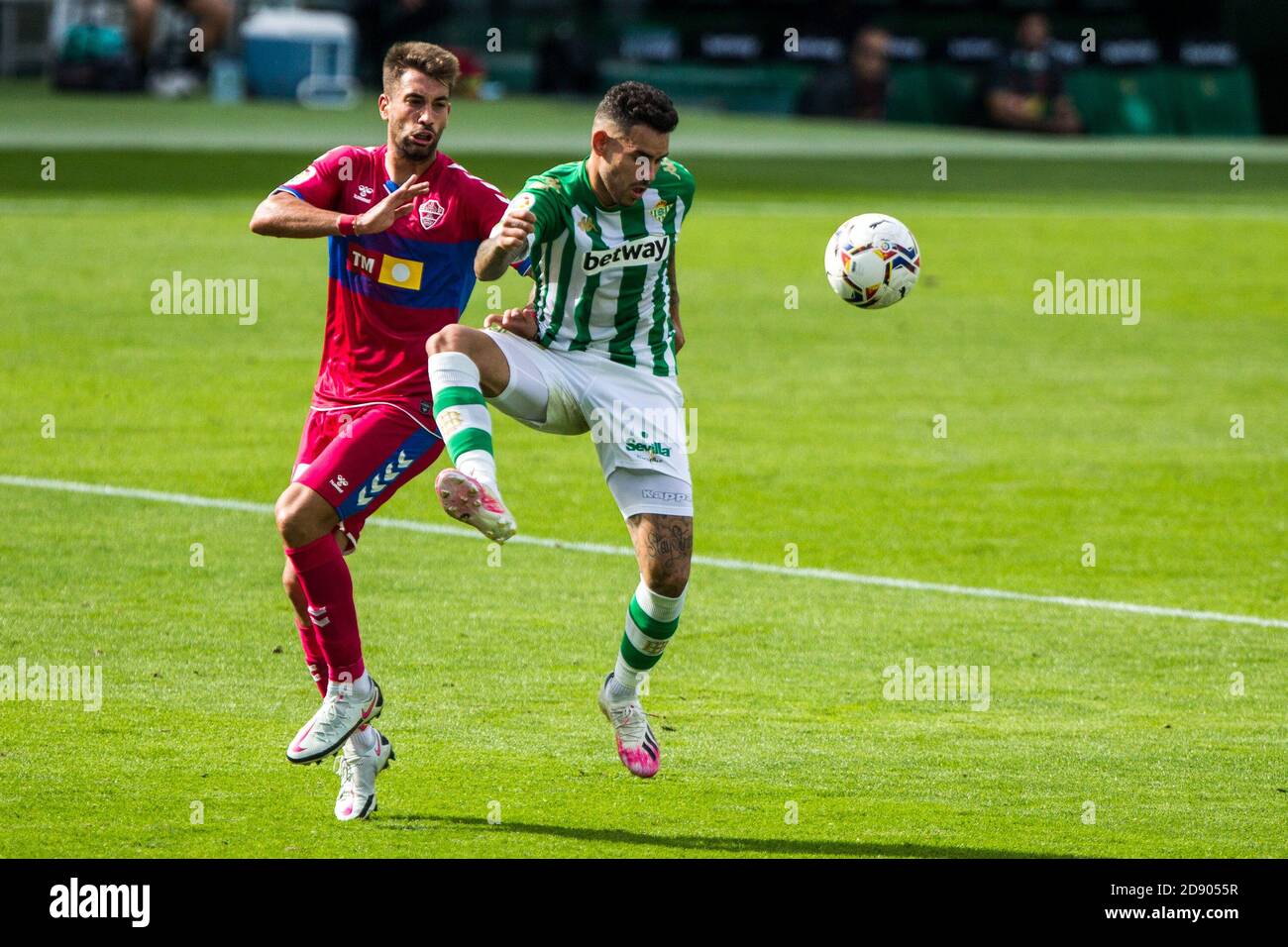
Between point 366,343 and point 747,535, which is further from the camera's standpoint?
point 747,535

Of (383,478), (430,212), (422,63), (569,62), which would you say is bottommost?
(383,478)

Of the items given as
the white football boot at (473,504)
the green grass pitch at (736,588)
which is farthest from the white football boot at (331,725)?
the white football boot at (473,504)

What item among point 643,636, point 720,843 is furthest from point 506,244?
point 720,843

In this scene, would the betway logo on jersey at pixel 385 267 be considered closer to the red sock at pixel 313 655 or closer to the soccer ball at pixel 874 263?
the red sock at pixel 313 655

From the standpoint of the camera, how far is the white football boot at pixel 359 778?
6828 mm

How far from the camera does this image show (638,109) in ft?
22.7

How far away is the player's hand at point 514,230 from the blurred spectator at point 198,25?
97.6 ft

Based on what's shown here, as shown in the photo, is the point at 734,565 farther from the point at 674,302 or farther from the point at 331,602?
the point at 331,602

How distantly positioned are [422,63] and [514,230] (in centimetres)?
74

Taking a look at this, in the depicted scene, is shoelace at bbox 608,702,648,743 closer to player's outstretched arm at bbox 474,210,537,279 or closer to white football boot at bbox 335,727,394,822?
white football boot at bbox 335,727,394,822

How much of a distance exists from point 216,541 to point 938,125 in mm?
28679

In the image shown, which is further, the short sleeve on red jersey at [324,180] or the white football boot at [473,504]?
the short sleeve on red jersey at [324,180]

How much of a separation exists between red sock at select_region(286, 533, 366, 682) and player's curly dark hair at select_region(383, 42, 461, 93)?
1.72 metres
